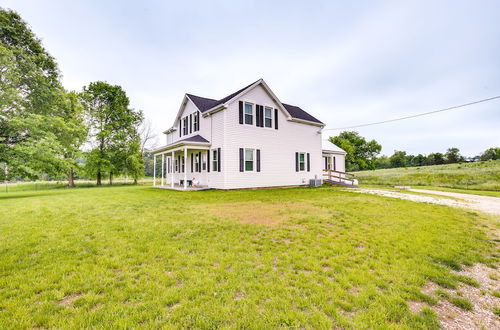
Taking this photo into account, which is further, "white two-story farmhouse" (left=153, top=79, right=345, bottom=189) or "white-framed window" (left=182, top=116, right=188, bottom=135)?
"white-framed window" (left=182, top=116, right=188, bottom=135)

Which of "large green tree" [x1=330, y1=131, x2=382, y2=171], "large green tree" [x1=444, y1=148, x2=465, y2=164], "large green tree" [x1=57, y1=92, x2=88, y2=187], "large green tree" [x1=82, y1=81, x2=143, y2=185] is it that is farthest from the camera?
"large green tree" [x1=330, y1=131, x2=382, y2=171]

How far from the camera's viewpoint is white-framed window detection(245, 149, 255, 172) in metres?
14.1

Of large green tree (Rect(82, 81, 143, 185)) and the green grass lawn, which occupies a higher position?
large green tree (Rect(82, 81, 143, 185))

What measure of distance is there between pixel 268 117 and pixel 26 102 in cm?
1761

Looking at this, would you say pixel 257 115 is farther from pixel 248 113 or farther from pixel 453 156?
pixel 453 156

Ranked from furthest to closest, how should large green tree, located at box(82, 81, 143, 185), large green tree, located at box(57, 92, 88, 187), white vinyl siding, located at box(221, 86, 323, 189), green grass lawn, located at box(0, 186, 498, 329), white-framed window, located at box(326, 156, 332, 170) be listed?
large green tree, located at box(82, 81, 143, 185)
white-framed window, located at box(326, 156, 332, 170)
large green tree, located at box(57, 92, 88, 187)
white vinyl siding, located at box(221, 86, 323, 189)
green grass lawn, located at box(0, 186, 498, 329)

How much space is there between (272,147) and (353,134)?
48.0 meters

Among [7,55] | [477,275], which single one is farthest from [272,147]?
[7,55]

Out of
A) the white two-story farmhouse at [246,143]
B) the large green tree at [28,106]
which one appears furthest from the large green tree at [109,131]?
the white two-story farmhouse at [246,143]

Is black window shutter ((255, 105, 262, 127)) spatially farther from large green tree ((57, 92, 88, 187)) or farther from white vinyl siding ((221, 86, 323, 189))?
large green tree ((57, 92, 88, 187))

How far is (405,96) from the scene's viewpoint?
22.9 metres

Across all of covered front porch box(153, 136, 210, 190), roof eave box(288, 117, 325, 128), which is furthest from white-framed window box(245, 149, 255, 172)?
roof eave box(288, 117, 325, 128)

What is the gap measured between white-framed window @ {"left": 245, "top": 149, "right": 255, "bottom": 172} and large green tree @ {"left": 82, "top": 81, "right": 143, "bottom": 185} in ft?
59.5

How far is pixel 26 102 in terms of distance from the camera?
14062 millimetres
